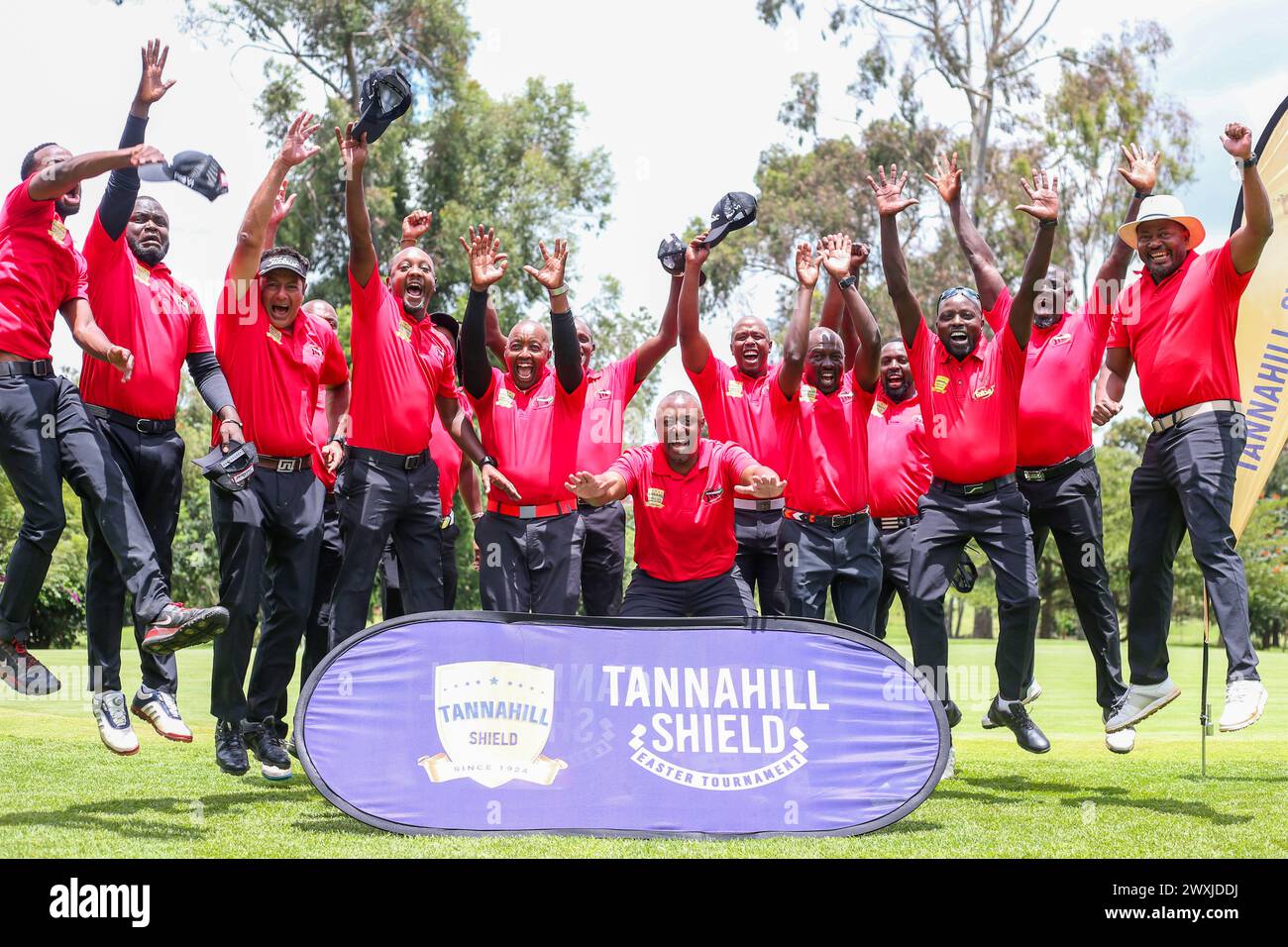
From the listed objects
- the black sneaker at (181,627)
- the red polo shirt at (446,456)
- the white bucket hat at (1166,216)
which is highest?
the white bucket hat at (1166,216)

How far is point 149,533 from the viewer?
24.6 feet

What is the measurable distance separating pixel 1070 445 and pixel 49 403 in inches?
252

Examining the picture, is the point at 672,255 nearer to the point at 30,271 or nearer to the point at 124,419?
the point at 124,419

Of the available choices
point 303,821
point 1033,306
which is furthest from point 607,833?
point 1033,306

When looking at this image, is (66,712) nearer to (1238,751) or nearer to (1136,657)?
(1136,657)

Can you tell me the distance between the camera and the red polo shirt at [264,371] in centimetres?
779

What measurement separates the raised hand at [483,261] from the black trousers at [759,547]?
96.7 inches

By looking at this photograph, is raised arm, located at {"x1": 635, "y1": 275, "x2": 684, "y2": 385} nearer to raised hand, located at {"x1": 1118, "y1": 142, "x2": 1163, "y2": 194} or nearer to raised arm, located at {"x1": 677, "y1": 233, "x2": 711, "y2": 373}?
raised arm, located at {"x1": 677, "y1": 233, "x2": 711, "y2": 373}

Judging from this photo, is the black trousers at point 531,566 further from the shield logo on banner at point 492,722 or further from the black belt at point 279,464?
the shield logo on banner at point 492,722

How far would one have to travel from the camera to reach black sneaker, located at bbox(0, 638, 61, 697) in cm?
707

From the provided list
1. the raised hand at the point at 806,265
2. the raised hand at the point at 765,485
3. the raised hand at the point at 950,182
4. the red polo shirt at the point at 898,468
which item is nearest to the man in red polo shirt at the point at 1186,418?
the raised hand at the point at 950,182

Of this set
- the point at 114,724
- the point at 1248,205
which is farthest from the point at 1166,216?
the point at 114,724

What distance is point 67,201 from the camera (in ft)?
23.7

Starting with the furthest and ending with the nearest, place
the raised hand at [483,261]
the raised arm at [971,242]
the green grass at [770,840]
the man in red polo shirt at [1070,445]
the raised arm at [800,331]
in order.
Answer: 1. the raised arm at [800,331]
2. the man in red polo shirt at [1070,445]
3. the raised hand at [483,261]
4. the raised arm at [971,242]
5. the green grass at [770,840]
